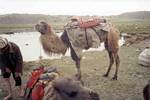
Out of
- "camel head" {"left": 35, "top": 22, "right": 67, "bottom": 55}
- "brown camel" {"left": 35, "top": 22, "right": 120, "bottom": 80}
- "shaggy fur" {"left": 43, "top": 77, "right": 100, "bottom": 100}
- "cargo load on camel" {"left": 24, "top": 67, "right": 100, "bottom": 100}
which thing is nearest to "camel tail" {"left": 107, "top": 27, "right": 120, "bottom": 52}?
"brown camel" {"left": 35, "top": 22, "right": 120, "bottom": 80}

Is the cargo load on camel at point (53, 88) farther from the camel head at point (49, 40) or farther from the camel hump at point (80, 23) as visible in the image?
the camel hump at point (80, 23)

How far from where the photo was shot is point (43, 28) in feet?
9.09

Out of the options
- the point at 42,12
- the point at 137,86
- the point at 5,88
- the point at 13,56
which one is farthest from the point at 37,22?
Answer: the point at 137,86

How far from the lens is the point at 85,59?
9.30 ft

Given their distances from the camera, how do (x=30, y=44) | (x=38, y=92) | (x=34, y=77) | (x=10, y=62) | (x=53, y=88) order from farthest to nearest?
(x=10, y=62)
(x=30, y=44)
(x=34, y=77)
(x=38, y=92)
(x=53, y=88)

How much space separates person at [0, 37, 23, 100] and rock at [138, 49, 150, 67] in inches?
29.0

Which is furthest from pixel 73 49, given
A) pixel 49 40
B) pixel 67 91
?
pixel 67 91

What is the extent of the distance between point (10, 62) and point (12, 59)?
0.03m

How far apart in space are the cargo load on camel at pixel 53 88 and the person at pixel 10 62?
5.3 inches

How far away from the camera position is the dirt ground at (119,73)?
2.81m

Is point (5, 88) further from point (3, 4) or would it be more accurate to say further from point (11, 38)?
point (3, 4)

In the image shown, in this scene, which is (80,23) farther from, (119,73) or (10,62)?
(10,62)

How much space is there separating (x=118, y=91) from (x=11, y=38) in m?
0.73

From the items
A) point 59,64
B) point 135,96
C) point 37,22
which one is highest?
point 37,22
